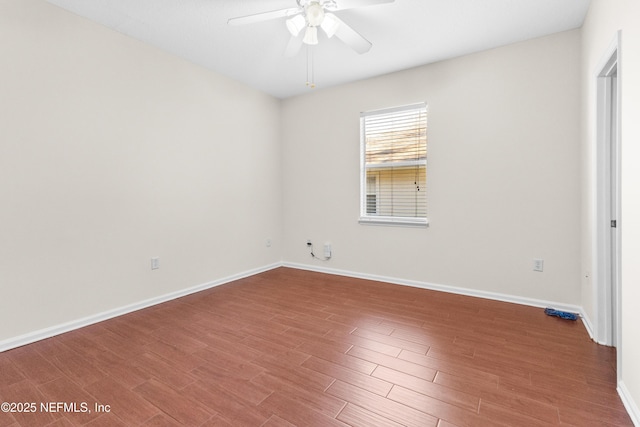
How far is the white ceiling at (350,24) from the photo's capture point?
2.43m

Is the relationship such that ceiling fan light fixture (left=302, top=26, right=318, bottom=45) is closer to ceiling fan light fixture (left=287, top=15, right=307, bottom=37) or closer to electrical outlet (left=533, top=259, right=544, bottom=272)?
ceiling fan light fixture (left=287, top=15, right=307, bottom=37)

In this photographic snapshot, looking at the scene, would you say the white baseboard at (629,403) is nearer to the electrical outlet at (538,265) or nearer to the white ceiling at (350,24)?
the electrical outlet at (538,265)

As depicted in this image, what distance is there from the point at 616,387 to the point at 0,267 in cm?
402

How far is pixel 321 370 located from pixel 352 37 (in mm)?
2462

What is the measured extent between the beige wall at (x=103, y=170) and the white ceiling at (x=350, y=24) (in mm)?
293

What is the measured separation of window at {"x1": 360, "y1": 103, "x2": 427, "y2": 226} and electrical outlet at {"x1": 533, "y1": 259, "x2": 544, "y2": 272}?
1.14m

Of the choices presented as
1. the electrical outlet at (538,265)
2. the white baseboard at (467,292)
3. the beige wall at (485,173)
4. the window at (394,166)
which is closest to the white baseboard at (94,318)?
the white baseboard at (467,292)

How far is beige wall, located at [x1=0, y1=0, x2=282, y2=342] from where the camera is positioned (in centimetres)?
226

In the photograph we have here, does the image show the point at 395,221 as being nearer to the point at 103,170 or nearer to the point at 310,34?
the point at 310,34

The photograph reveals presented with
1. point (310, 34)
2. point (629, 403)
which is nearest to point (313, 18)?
point (310, 34)

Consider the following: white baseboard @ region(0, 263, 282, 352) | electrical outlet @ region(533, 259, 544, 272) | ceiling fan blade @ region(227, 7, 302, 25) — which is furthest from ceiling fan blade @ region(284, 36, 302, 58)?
electrical outlet @ region(533, 259, 544, 272)

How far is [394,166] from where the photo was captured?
3930mm

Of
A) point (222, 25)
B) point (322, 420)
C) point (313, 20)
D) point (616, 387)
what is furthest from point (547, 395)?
point (222, 25)

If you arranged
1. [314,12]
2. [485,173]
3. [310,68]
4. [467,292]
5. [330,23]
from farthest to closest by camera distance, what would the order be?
[310,68]
[467,292]
[485,173]
[330,23]
[314,12]
